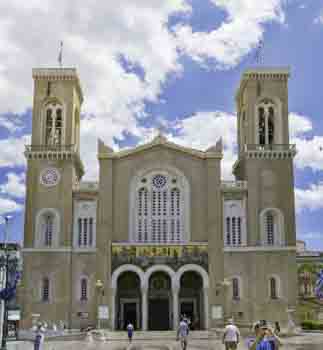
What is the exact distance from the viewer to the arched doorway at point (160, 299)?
176 feet

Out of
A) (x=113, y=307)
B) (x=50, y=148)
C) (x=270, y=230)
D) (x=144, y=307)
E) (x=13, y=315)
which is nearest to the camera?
(x=144, y=307)

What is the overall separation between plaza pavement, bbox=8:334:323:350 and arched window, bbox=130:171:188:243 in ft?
37.7

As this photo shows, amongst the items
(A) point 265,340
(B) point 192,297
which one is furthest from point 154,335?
(A) point 265,340

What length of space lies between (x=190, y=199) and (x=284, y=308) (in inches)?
478

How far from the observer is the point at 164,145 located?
56.1 meters

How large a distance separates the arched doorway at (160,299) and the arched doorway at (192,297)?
3.86ft

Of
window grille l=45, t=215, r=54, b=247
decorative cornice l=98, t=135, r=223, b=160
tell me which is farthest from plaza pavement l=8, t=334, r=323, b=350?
decorative cornice l=98, t=135, r=223, b=160

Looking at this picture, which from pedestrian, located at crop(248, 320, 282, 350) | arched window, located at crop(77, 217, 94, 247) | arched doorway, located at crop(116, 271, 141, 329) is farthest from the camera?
arched window, located at crop(77, 217, 94, 247)

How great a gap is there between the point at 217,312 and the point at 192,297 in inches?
154

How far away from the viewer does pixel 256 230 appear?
53906 mm

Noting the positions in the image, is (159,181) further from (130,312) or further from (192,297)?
(130,312)

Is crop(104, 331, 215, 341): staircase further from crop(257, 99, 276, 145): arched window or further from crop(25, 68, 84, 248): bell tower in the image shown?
crop(257, 99, 276, 145): arched window

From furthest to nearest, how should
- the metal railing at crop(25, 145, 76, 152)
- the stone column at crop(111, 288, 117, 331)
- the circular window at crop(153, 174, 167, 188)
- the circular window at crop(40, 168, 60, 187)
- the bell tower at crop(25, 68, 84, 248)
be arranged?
the metal railing at crop(25, 145, 76, 152), the circular window at crop(153, 174, 167, 188), the circular window at crop(40, 168, 60, 187), the bell tower at crop(25, 68, 84, 248), the stone column at crop(111, 288, 117, 331)

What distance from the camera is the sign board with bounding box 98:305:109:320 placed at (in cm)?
5147
